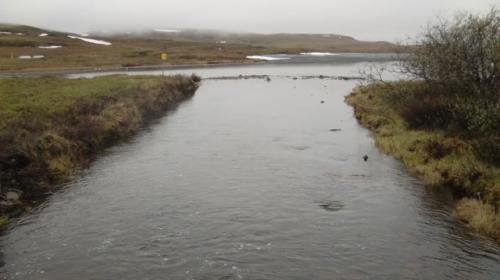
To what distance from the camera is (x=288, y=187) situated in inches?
963

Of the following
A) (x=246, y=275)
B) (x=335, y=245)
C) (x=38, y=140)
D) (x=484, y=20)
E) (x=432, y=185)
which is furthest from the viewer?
(x=484, y=20)

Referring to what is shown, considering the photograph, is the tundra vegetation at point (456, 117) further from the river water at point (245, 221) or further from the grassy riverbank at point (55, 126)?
the grassy riverbank at point (55, 126)

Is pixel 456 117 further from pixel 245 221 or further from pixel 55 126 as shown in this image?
pixel 55 126

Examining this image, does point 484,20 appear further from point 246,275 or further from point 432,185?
point 246,275

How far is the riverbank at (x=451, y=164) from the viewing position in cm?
1938

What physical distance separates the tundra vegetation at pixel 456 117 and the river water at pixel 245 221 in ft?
3.31

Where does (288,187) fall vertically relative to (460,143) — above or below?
below

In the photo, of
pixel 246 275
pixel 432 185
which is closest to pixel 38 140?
pixel 246 275

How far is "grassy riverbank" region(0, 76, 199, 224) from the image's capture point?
77.3 ft

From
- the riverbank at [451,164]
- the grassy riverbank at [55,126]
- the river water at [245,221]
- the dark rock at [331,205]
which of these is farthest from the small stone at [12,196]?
the riverbank at [451,164]

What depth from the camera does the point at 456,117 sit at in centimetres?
2911

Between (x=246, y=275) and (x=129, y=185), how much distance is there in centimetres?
1116

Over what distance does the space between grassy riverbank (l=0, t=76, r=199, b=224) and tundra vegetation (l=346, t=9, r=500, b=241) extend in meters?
17.3

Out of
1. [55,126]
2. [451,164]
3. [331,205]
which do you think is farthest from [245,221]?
[55,126]
